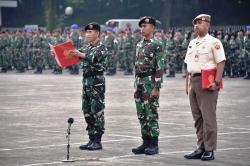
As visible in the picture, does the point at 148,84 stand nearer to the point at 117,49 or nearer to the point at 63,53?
the point at 63,53

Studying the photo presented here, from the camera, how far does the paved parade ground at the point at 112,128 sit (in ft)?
41.3

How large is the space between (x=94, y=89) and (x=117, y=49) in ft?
88.0

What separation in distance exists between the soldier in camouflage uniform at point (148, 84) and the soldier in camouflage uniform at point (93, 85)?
733 millimetres

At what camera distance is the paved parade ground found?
12594mm

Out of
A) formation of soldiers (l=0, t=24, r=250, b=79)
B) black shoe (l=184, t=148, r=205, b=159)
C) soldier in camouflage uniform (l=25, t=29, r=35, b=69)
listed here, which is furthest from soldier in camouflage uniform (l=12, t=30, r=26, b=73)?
black shoe (l=184, t=148, r=205, b=159)

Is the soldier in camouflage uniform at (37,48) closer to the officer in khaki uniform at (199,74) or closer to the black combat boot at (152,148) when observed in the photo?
the black combat boot at (152,148)

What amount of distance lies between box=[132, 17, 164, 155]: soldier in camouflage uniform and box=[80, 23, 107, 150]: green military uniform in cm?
73

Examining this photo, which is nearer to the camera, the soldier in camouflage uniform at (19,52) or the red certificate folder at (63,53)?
the red certificate folder at (63,53)

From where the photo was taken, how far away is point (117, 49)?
1594 inches

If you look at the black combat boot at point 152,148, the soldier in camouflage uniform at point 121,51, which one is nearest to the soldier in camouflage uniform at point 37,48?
the soldier in camouflage uniform at point 121,51

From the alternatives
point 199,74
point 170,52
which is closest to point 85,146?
point 199,74

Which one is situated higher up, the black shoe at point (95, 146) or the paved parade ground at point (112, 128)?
the black shoe at point (95, 146)

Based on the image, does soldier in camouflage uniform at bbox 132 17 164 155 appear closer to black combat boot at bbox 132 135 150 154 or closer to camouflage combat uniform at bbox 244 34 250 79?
black combat boot at bbox 132 135 150 154

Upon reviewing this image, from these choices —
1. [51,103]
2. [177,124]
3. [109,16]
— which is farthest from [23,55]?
[177,124]
